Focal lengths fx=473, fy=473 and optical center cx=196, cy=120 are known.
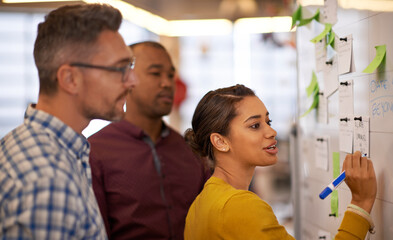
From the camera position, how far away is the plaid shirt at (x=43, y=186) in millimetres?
1018

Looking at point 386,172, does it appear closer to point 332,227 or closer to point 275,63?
point 332,227

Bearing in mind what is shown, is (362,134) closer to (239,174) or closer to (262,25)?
(239,174)

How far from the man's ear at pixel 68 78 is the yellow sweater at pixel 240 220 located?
0.53 metres

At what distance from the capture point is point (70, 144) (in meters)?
1.21

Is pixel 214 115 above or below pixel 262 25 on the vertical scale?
below

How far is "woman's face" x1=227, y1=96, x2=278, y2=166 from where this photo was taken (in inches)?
61.0

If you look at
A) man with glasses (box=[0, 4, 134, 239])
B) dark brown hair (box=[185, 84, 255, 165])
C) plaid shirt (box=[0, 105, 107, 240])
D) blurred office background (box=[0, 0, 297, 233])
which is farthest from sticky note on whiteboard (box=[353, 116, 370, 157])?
blurred office background (box=[0, 0, 297, 233])

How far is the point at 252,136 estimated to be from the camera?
1.55m

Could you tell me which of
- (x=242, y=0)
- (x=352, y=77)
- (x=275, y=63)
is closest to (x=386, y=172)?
(x=352, y=77)

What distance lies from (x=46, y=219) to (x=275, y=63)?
674 centimetres

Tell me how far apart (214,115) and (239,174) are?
22 centimetres

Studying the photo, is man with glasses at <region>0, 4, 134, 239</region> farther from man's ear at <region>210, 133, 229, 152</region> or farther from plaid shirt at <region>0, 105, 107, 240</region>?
man's ear at <region>210, 133, 229, 152</region>

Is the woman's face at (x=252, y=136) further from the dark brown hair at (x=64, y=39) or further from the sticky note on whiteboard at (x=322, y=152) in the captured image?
the dark brown hair at (x=64, y=39)

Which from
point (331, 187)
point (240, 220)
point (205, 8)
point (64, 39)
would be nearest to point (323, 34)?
point (331, 187)
